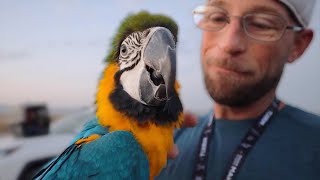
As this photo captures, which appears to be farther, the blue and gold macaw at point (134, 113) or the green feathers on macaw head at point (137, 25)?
the green feathers on macaw head at point (137, 25)

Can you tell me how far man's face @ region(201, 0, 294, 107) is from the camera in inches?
67.8

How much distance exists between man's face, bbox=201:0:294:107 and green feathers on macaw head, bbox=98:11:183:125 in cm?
21

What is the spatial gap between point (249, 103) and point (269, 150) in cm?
29

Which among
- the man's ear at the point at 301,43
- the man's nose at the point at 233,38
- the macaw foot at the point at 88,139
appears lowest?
the macaw foot at the point at 88,139

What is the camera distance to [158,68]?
1.58 metres

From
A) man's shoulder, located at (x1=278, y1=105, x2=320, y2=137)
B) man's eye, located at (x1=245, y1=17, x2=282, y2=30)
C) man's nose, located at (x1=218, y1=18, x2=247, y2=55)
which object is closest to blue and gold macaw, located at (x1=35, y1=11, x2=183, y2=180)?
man's nose, located at (x1=218, y1=18, x2=247, y2=55)

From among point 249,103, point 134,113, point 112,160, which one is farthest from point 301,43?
point 112,160

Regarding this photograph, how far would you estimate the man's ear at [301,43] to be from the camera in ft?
6.38

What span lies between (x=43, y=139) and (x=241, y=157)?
3474 millimetres

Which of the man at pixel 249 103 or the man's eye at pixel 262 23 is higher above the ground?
the man's eye at pixel 262 23

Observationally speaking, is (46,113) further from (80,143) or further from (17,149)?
(80,143)

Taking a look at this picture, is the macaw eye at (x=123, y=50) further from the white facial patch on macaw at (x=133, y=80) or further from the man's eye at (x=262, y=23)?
the man's eye at (x=262, y=23)

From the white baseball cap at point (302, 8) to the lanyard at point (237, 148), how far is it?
0.45 m

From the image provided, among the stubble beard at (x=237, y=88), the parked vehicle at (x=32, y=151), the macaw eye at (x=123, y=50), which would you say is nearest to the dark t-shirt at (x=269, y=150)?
the stubble beard at (x=237, y=88)
